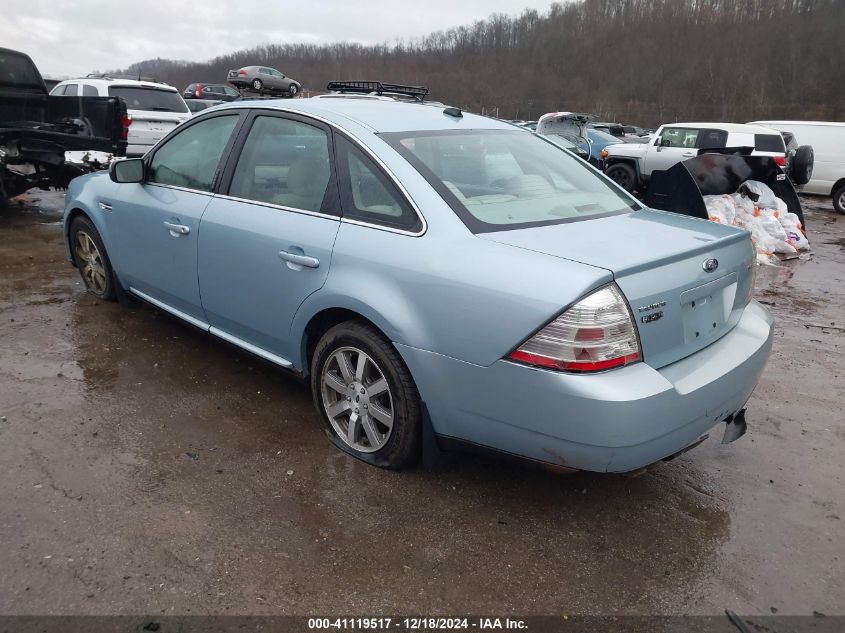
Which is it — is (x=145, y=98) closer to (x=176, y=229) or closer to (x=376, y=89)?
(x=376, y=89)

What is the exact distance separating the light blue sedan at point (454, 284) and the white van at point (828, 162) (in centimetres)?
1252

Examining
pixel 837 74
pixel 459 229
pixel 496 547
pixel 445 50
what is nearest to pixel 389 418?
pixel 496 547

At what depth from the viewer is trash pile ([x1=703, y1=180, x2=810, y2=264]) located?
8.41 metres

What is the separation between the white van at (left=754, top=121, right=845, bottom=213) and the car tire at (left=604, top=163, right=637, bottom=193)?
11.2 feet

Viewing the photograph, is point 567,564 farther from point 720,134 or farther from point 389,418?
point 720,134

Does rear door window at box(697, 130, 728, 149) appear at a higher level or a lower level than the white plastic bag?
higher

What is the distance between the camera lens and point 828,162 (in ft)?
44.7

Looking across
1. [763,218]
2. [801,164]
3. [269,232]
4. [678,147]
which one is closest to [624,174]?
[678,147]

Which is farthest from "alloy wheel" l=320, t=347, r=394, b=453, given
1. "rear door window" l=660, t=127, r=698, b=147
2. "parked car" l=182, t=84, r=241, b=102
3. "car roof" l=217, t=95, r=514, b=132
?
"parked car" l=182, t=84, r=241, b=102

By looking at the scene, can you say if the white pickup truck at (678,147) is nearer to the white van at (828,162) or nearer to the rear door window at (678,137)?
the rear door window at (678,137)

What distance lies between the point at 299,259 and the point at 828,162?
→ 46.6 ft

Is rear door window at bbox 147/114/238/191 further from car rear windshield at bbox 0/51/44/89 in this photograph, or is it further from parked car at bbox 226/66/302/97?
parked car at bbox 226/66/302/97

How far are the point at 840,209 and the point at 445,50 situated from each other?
109 meters

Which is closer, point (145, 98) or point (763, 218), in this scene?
point (763, 218)
